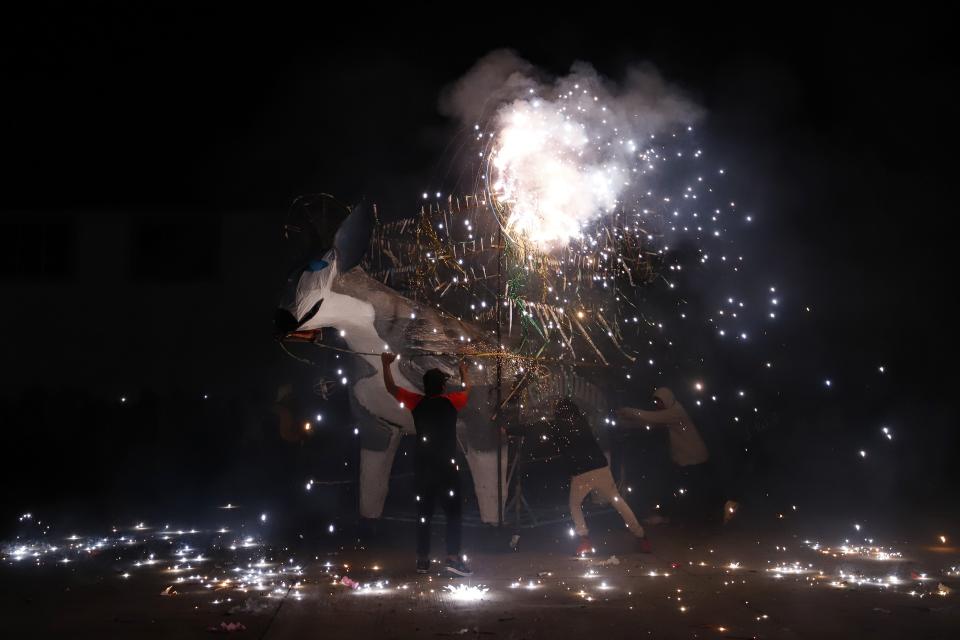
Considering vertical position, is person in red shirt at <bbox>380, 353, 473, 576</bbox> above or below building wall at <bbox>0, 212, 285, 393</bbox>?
below

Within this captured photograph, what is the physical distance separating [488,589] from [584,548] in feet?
5.98

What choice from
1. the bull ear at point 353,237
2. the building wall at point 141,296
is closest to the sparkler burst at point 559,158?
the bull ear at point 353,237

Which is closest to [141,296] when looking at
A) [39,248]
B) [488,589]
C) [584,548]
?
[39,248]

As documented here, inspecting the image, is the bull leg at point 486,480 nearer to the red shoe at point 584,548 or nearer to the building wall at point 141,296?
the red shoe at point 584,548

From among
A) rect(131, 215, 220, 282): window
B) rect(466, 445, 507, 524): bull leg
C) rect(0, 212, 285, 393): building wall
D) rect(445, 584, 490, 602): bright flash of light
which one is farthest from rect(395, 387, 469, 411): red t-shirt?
rect(131, 215, 220, 282): window

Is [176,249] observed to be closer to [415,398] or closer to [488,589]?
[415,398]

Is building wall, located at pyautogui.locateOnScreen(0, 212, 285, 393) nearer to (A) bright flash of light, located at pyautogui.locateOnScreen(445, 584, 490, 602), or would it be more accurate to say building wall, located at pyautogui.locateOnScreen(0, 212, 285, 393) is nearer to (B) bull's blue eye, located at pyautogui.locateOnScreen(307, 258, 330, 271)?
(B) bull's blue eye, located at pyautogui.locateOnScreen(307, 258, 330, 271)

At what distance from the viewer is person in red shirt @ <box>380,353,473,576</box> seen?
7230 millimetres

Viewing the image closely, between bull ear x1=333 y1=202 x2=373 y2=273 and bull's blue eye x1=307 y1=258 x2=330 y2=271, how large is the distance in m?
0.14

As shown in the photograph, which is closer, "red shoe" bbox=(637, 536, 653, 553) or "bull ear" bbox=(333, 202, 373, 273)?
"bull ear" bbox=(333, 202, 373, 273)

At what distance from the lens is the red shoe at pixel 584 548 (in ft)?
26.4

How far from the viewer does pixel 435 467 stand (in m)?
7.33

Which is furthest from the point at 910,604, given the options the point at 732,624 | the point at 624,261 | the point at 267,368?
the point at 267,368

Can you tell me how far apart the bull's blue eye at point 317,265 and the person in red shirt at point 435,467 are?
139 cm
